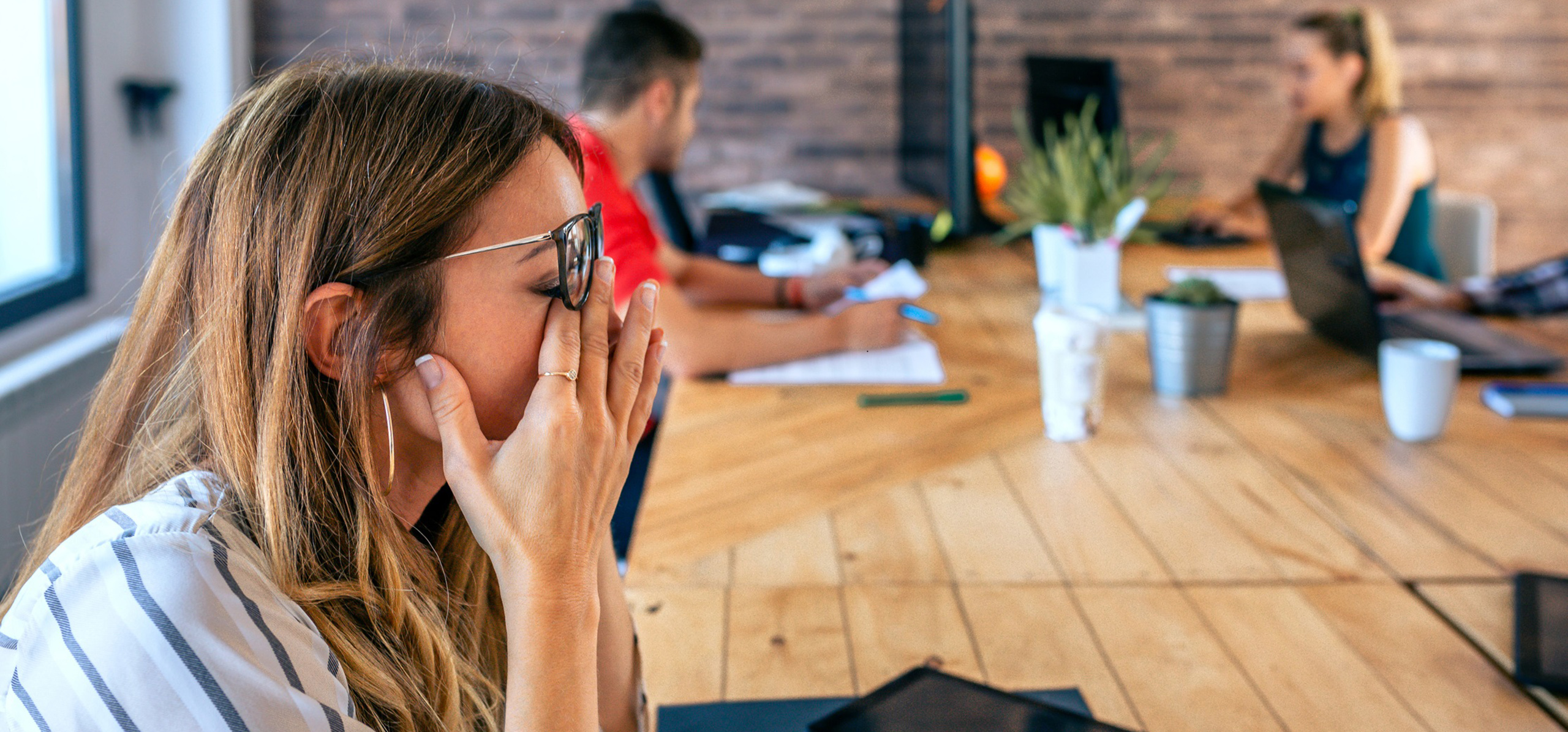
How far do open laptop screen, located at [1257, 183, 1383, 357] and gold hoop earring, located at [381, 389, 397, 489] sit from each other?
1434 millimetres

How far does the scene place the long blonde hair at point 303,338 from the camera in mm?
664

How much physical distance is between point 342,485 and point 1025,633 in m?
0.55

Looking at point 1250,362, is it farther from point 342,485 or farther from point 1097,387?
point 342,485

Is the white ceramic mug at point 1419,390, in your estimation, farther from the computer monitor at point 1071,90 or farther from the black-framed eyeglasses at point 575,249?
the computer monitor at point 1071,90

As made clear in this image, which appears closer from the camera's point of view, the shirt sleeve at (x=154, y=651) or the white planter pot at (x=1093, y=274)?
the shirt sleeve at (x=154, y=651)

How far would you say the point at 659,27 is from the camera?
2232 mm

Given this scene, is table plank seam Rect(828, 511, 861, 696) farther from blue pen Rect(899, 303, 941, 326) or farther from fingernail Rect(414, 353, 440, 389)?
blue pen Rect(899, 303, 941, 326)

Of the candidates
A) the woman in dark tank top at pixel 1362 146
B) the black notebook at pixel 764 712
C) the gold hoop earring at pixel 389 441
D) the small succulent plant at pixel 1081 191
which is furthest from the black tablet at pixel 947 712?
the woman in dark tank top at pixel 1362 146

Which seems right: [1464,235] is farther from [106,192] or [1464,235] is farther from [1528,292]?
[106,192]

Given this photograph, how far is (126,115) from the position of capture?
310 cm

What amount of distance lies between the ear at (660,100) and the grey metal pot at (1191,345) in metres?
1.02

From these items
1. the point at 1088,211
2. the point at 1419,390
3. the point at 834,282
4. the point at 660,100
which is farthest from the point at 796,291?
the point at 1419,390

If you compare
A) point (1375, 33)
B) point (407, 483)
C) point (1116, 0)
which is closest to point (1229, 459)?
point (407, 483)

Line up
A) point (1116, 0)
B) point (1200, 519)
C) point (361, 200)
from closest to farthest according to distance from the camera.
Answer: point (361, 200)
point (1200, 519)
point (1116, 0)
